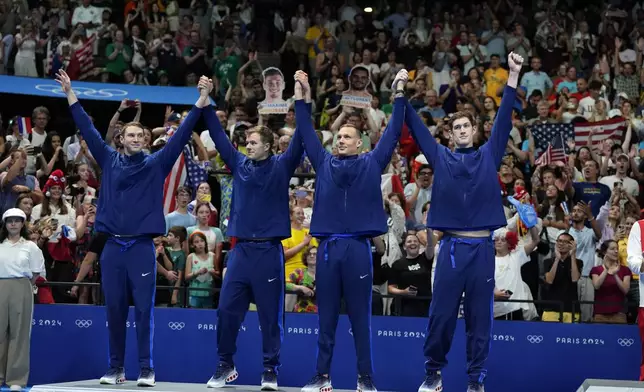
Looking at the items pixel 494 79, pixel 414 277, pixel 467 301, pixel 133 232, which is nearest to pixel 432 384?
pixel 467 301

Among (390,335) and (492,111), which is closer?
(390,335)

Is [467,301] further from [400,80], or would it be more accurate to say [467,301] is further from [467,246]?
[400,80]

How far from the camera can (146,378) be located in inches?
383

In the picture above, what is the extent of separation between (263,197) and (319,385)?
158 cm

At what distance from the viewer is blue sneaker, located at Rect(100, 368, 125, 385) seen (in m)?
9.77

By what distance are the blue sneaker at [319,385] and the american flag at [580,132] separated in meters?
7.94

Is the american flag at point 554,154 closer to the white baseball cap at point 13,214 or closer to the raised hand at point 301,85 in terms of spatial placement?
the raised hand at point 301,85

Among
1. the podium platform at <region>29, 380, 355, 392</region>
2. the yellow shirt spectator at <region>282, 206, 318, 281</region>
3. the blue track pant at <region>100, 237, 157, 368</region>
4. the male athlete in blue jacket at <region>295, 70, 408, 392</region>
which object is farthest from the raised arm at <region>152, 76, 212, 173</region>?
the yellow shirt spectator at <region>282, 206, 318, 281</region>

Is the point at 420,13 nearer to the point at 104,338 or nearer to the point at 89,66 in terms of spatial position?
the point at 89,66

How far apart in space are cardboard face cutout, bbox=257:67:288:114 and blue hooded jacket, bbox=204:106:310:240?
2.57 metres

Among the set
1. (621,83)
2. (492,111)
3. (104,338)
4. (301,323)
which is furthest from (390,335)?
(621,83)

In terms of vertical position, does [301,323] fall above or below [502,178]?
below

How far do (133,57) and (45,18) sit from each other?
80.3 inches

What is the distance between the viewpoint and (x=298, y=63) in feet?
68.9
